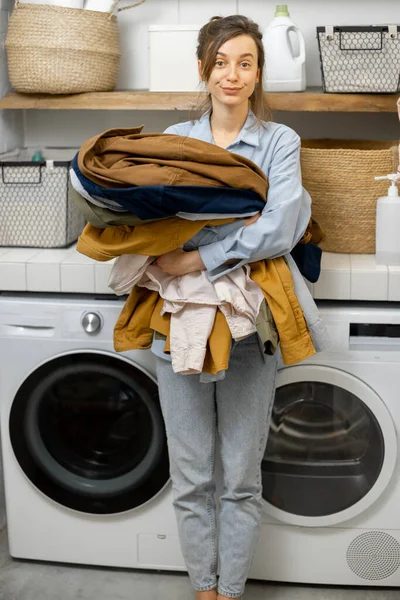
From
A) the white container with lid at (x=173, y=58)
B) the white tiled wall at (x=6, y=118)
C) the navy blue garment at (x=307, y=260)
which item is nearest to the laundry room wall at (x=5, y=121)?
the white tiled wall at (x=6, y=118)

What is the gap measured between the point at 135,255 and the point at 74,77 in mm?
800

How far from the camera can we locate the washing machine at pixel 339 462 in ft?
6.68

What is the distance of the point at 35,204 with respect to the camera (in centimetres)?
224

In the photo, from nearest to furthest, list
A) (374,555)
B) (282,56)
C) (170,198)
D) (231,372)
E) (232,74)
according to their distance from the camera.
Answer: (170,198) < (232,74) < (231,372) < (374,555) < (282,56)

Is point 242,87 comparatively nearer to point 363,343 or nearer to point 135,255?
point 135,255

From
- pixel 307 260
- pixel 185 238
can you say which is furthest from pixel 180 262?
pixel 307 260

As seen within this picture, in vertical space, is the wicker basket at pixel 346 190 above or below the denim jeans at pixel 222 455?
above

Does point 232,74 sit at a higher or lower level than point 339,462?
higher

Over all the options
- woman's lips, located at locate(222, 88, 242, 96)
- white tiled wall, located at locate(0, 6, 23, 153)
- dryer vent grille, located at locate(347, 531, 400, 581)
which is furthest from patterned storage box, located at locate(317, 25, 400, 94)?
dryer vent grille, located at locate(347, 531, 400, 581)

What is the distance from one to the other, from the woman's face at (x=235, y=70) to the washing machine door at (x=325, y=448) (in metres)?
0.69

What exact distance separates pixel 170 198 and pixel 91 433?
84cm

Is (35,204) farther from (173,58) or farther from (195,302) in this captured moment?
(195,302)

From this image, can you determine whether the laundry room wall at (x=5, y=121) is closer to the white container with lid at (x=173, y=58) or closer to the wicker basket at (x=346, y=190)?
the white container with lid at (x=173, y=58)

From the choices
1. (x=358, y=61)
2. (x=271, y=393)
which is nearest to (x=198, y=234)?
(x=271, y=393)
